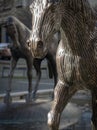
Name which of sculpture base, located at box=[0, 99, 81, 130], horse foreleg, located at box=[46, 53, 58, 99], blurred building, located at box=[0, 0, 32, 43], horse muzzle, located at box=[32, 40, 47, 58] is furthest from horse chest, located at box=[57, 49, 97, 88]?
blurred building, located at box=[0, 0, 32, 43]

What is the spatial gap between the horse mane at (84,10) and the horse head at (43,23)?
0.18 m

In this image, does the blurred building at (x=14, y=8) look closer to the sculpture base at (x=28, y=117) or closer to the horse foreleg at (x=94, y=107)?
the sculpture base at (x=28, y=117)

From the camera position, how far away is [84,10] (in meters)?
3.22

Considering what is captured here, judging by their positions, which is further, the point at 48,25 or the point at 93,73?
the point at 93,73

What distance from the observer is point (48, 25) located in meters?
2.85

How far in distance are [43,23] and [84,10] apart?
509 mm

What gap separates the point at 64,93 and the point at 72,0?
72 centimetres

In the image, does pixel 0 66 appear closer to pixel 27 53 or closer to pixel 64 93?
pixel 27 53

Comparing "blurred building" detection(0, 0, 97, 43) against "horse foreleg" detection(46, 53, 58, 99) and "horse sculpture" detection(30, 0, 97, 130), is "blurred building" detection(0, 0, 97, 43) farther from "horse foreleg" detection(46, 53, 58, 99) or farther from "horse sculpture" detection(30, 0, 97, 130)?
"horse sculpture" detection(30, 0, 97, 130)

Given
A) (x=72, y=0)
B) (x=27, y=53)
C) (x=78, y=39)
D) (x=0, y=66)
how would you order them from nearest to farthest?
(x=72, y=0), (x=78, y=39), (x=27, y=53), (x=0, y=66)

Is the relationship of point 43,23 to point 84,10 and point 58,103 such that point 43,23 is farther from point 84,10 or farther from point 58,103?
point 58,103

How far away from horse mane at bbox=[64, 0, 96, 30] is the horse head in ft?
0.57

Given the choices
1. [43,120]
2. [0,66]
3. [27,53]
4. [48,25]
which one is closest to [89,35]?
[48,25]

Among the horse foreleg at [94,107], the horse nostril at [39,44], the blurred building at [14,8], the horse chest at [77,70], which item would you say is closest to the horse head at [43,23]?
the horse nostril at [39,44]
